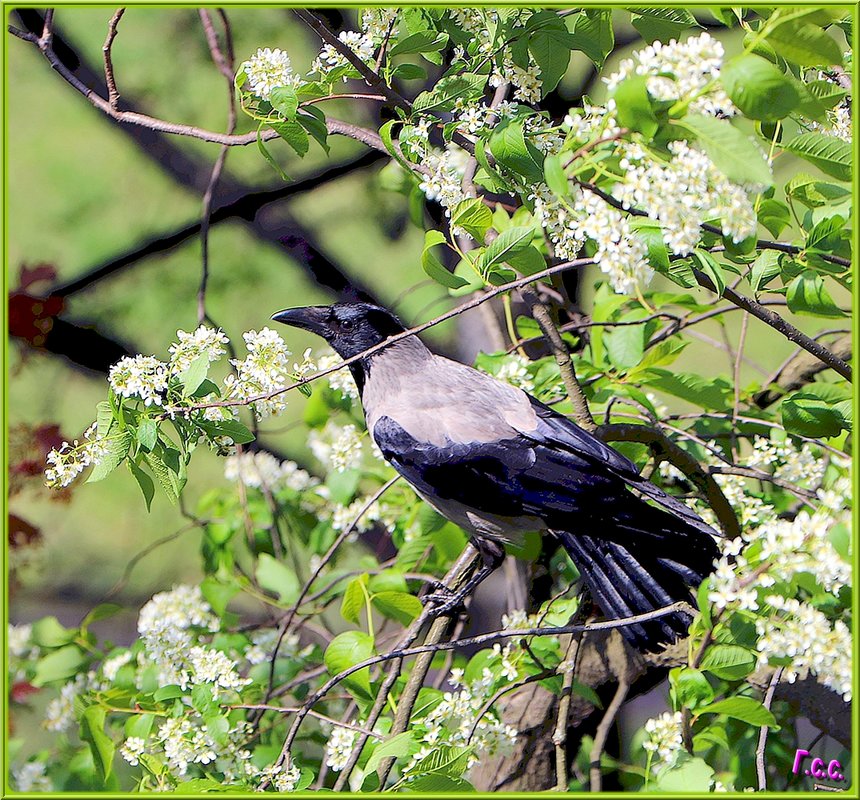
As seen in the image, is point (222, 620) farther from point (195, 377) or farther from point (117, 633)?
point (117, 633)

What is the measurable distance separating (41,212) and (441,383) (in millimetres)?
2341

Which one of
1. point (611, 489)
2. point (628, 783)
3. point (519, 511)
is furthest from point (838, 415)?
point (628, 783)

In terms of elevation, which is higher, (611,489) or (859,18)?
(859,18)

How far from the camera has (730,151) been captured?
62 cm

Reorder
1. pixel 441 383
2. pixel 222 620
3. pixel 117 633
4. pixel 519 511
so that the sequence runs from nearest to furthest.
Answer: pixel 519 511 < pixel 441 383 < pixel 222 620 < pixel 117 633

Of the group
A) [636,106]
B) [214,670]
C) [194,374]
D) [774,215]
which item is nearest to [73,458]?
[194,374]

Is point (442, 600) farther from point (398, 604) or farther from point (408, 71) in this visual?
point (408, 71)

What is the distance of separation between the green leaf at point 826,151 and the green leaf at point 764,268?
0.31 ft

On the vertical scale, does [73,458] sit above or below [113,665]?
above

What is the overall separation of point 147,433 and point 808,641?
610 mm

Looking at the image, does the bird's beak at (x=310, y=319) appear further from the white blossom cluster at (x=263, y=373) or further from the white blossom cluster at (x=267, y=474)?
the white blossom cluster at (x=267, y=474)

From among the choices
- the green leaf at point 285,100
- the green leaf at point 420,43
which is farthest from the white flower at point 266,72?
the green leaf at point 420,43

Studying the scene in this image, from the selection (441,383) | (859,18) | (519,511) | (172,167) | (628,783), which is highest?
(172,167)

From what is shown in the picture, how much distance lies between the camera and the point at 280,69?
88cm
